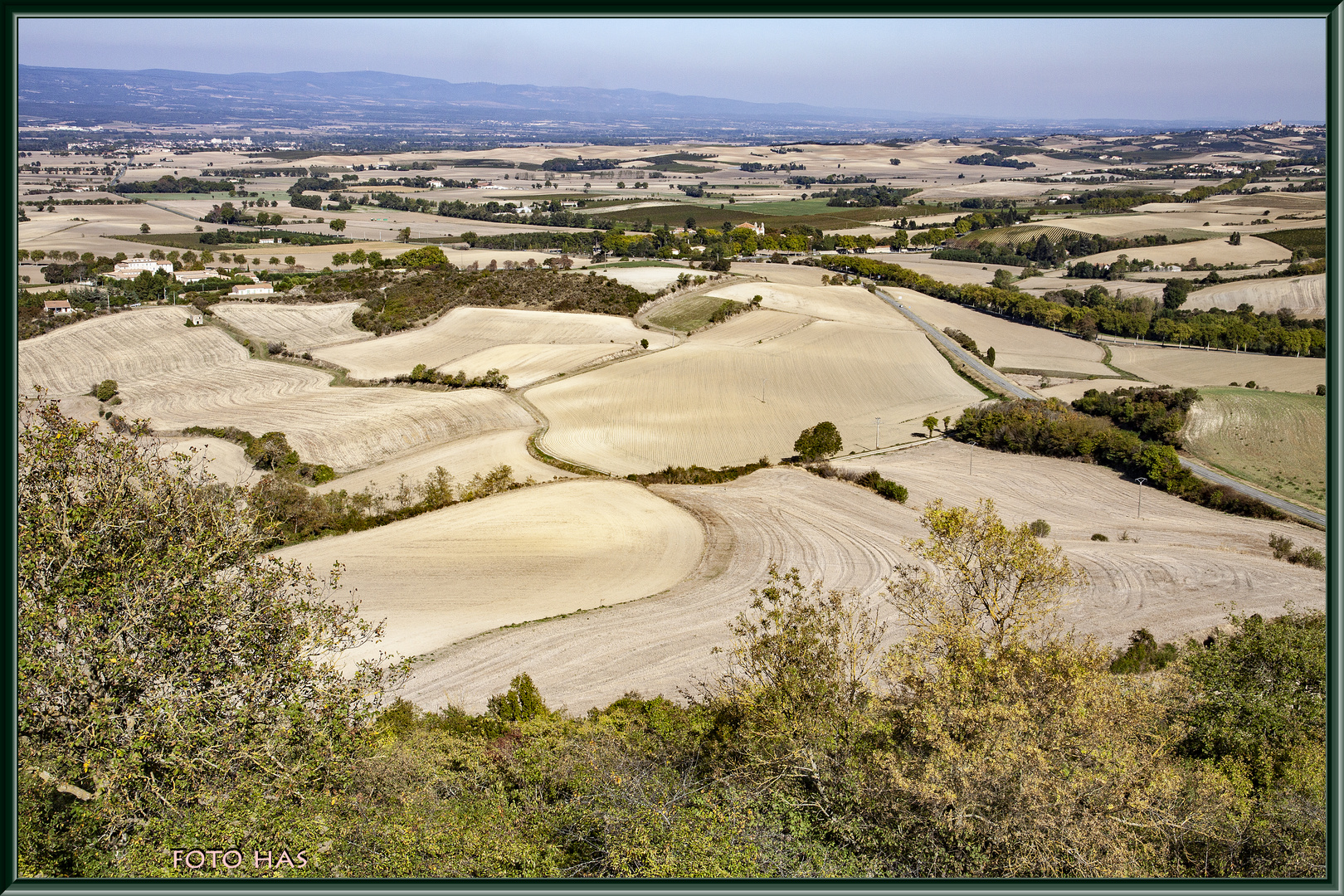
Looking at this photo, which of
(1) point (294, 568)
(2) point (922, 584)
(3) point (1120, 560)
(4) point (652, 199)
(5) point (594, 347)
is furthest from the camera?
(4) point (652, 199)

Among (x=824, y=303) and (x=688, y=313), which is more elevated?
(x=824, y=303)

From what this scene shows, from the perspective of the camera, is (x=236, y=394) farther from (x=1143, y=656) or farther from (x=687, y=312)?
(x=1143, y=656)

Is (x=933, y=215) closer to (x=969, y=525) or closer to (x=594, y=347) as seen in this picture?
(x=594, y=347)

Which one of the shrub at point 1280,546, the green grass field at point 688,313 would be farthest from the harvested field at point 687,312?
the shrub at point 1280,546

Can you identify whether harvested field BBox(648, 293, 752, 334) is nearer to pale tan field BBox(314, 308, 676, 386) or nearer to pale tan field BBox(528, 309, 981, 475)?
pale tan field BBox(314, 308, 676, 386)

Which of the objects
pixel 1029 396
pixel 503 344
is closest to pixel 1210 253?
pixel 1029 396

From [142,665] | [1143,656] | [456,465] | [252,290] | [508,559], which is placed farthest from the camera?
[252,290]

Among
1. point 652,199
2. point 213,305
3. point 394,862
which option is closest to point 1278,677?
point 394,862
